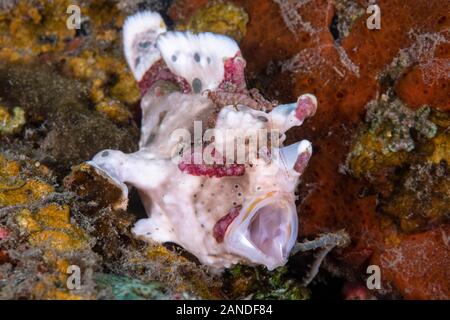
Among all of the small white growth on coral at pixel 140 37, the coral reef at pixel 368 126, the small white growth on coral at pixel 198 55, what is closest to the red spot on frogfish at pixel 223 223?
the small white growth on coral at pixel 198 55

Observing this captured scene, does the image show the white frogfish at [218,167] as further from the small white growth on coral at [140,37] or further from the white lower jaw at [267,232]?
the small white growth on coral at [140,37]

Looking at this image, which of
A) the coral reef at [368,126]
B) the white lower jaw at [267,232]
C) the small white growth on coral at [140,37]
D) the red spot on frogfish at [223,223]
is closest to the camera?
the white lower jaw at [267,232]

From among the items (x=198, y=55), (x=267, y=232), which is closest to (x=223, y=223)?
(x=267, y=232)

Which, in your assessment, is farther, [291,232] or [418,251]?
[418,251]

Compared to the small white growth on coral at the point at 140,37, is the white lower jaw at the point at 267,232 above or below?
below

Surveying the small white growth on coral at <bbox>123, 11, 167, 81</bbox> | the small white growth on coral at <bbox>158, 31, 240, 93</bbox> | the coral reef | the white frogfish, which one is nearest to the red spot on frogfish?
the white frogfish
